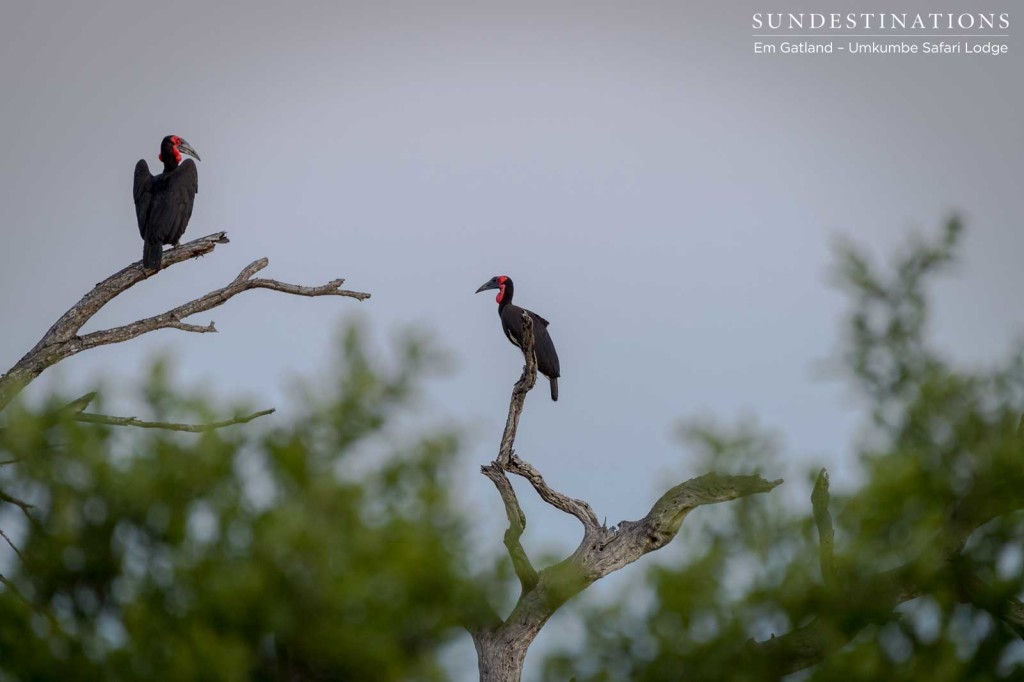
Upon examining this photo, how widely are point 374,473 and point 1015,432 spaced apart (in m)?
3.75

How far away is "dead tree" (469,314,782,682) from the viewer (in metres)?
7.18

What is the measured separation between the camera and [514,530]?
748 centimetres

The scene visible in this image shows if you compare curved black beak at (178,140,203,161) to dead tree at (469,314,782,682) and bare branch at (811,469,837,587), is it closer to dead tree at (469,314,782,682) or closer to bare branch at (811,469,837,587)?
dead tree at (469,314,782,682)

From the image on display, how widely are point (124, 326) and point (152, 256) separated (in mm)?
547

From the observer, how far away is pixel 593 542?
7336 millimetres

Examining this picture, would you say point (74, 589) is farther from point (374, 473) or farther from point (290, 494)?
point (374, 473)

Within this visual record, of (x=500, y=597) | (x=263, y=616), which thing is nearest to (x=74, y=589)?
(x=263, y=616)

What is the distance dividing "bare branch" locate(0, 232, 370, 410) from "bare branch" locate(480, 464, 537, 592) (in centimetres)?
123

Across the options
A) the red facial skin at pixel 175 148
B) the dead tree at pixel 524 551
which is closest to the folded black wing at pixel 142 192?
the red facial skin at pixel 175 148

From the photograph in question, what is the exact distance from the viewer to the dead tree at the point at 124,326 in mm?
7270

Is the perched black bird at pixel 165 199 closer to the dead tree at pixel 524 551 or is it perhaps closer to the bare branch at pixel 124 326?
the bare branch at pixel 124 326

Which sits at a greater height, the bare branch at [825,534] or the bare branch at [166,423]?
the bare branch at [166,423]

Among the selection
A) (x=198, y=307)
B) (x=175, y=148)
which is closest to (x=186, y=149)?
(x=175, y=148)

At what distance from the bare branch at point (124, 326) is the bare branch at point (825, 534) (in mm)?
2672
